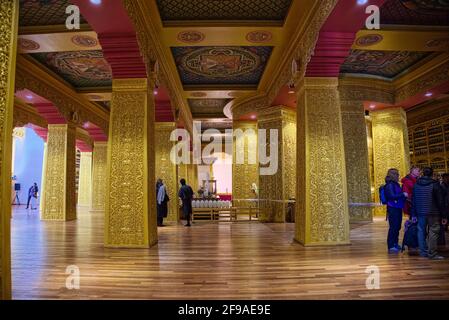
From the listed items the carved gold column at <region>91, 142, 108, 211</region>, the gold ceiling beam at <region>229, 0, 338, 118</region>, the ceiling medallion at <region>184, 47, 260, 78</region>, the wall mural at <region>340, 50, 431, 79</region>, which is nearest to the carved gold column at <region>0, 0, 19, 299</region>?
the gold ceiling beam at <region>229, 0, 338, 118</region>

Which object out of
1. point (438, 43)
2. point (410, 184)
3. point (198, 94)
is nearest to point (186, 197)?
point (198, 94)

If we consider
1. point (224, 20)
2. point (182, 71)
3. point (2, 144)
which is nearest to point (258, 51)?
point (224, 20)

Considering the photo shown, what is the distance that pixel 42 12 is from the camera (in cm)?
570

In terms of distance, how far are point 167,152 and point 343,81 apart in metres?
5.55

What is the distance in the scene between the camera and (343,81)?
9508mm

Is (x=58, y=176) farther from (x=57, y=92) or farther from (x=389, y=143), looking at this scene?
(x=389, y=143)

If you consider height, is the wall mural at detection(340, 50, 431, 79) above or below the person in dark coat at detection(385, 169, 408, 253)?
above

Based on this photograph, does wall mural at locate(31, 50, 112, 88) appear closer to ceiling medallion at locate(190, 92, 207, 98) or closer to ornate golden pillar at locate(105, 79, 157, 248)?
ornate golden pillar at locate(105, 79, 157, 248)

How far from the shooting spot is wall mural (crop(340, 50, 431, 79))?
787cm

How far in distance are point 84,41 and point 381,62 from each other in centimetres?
713

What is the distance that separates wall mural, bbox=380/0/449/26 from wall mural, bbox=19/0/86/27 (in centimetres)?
547

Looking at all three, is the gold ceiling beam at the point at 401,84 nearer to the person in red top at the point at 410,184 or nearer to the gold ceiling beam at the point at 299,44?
the gold ceiling beam at the point at 299,44

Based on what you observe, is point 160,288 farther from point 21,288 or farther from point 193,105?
point 193,105

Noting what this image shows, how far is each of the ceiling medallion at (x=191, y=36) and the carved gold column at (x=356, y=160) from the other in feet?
16.7
